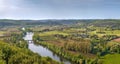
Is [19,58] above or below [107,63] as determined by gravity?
above

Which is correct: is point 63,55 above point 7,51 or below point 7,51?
below

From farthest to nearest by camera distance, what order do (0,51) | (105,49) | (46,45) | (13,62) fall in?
(46,45) → (105,49) → (0,51) → (13,62)

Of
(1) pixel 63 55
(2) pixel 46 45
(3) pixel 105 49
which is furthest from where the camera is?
(2) pixel 46 45

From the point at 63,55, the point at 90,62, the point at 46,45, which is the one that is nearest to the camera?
the point at 90,62

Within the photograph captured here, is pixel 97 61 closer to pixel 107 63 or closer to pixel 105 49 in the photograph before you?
pixel 107 63

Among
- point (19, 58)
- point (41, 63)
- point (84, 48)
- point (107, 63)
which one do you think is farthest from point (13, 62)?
point (84, 48)

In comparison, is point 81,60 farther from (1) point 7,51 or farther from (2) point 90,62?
(1) point 7,51

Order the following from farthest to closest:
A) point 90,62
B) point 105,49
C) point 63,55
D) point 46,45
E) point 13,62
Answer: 1. point 46,45
2. point 105,49
3. point 63,55
4. point 90,62
5. point 13,62

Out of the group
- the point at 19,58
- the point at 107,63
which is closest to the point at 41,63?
the point at 19,58

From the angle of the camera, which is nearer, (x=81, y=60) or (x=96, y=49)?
(x=81, y=60)
